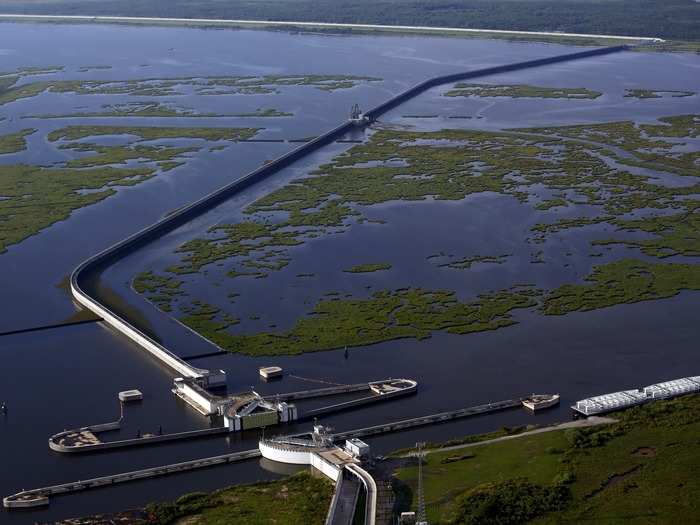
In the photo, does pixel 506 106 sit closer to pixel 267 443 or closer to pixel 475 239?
pixel 475 239

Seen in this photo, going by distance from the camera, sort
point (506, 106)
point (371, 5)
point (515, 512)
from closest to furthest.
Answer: point (515, 512)
point (506, 106)
point (371, 5)

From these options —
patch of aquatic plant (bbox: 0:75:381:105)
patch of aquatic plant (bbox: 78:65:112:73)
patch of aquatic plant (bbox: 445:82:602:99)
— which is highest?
patch of aquatic plant (bbox: 78:65:112:73)

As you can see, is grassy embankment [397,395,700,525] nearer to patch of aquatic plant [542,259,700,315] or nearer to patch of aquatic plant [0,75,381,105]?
patch of aquatic plant [542,259,700,315]

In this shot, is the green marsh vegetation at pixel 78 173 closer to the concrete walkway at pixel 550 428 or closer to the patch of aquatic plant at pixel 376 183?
the patch of aquatic plant at pixel 376 183

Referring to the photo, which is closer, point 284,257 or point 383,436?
point 383,436

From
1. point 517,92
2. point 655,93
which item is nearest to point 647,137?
point 655,93

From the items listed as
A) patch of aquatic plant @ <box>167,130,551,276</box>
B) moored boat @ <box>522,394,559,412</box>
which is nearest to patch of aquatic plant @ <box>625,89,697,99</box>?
patch of aquatic plant @ <box>167,130,551,276</box>

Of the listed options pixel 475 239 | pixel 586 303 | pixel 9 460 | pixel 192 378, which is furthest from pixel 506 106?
pixel 9 460
